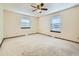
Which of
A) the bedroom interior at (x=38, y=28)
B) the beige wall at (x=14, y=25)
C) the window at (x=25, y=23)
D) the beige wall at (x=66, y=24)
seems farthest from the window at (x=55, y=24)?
the window at (x=25, y=23)

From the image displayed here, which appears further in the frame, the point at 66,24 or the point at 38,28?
the point at 66,24

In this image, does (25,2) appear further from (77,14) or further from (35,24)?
(77,14)

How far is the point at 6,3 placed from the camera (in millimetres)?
1957

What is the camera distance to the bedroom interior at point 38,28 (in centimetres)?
230

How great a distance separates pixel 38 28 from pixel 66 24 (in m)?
1.06

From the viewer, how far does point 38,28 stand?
2.58 m

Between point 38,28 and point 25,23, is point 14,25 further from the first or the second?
point 38,28

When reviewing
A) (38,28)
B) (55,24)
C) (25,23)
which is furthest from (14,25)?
(55,24)

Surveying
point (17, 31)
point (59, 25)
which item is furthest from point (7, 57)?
point (59, 25)

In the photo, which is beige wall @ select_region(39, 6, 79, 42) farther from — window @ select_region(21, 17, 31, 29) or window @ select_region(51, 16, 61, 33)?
window @ select_region(21, 17, 31, 29)

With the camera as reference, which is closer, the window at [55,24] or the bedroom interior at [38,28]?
the bedroom interior at [38,28]

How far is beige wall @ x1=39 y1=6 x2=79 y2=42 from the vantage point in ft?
8.83

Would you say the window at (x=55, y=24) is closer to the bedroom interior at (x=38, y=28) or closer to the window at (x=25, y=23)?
the bedroom interior at (x=38, y=28)

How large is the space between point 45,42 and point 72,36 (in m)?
Result: 0.95
